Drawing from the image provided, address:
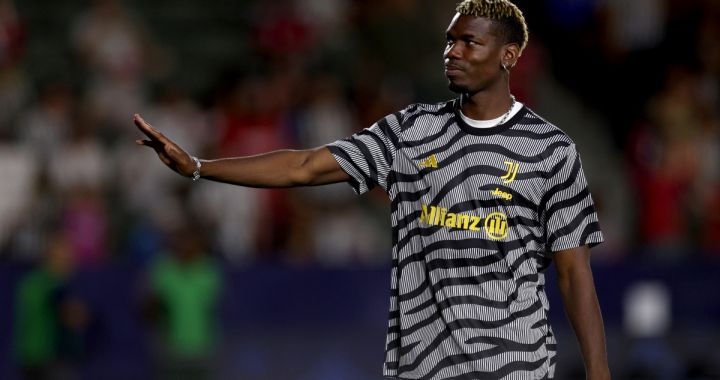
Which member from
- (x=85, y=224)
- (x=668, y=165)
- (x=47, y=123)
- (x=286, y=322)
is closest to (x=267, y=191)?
(x=286, y=322)

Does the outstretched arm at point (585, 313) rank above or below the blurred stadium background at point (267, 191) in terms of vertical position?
below

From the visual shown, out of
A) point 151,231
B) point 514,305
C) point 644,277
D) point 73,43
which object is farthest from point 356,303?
point 514,305

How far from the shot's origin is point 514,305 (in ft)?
16.5

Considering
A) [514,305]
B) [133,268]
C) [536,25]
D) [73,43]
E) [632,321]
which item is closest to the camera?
[514,305]

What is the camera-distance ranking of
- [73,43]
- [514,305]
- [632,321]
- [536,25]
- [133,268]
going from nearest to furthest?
[514,305], [133,268], [632,321], [73,43], [536,25]

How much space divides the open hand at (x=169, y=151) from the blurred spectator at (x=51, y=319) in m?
5.81

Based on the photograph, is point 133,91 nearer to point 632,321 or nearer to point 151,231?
point 151,231

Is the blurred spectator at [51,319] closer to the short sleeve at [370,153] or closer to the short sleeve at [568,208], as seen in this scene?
the short sleeve at [370,153]

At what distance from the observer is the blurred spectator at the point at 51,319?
1064 centimetres

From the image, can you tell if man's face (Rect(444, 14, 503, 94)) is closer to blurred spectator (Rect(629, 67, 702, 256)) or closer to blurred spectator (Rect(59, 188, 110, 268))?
blurred spectator (Rect(59, 188, 110, 268))

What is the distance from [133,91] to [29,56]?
175 centimetres

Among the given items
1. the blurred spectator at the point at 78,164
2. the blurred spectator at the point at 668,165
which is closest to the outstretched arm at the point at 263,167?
the blurred spectator at the point at 78,164

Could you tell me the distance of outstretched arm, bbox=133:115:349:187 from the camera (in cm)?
498

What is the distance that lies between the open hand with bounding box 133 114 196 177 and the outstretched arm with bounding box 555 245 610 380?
137cm
